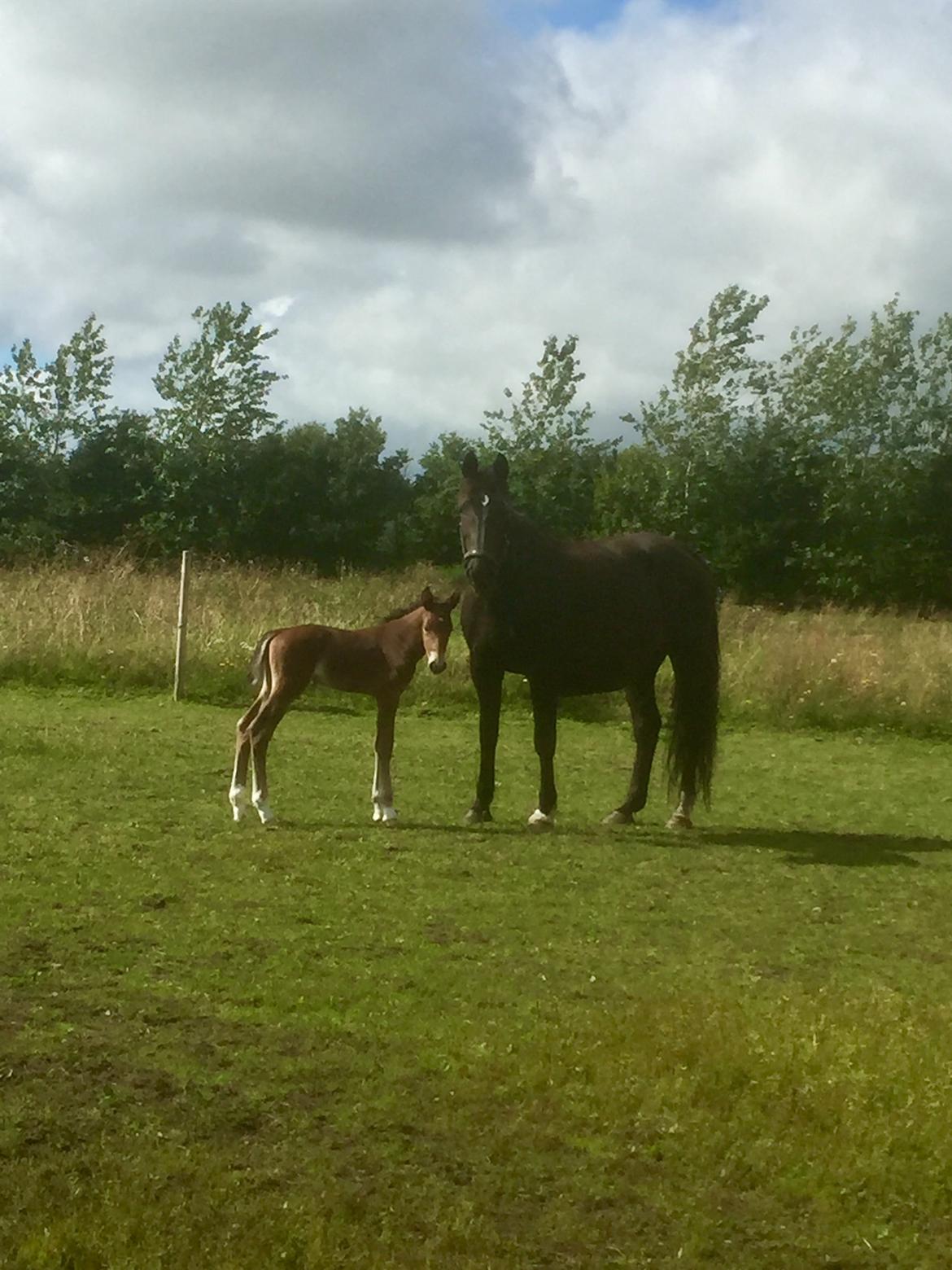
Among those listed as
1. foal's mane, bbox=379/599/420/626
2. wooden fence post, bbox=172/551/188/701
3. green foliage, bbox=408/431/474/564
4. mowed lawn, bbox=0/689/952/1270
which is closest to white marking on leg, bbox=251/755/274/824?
mowed lawn, bbox=0/689/952/1270

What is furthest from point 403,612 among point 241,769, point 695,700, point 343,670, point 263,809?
point 695,700

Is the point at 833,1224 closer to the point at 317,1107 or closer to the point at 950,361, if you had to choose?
the point at 317,1107

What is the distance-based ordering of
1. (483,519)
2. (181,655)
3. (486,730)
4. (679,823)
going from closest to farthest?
(483,519) → (486,730) → (679,823) → (181,655)

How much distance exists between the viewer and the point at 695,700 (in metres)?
9.39

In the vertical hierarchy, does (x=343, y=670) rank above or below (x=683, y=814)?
above

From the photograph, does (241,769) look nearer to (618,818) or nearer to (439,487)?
(618,818)

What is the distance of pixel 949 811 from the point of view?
34.0ft

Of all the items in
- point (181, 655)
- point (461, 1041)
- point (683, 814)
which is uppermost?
point (181, 655)

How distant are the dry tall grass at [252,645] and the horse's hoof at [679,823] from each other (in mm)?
6426

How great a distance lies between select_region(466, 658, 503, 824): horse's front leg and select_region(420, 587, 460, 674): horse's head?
21.4 inches

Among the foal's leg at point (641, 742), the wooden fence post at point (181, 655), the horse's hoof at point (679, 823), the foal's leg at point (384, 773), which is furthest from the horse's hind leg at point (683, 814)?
the wooden fence post at point (181, 655)

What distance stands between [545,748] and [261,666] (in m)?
1.97

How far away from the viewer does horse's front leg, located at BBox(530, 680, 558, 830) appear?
346 inches

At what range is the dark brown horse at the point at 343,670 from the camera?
27.5ft
